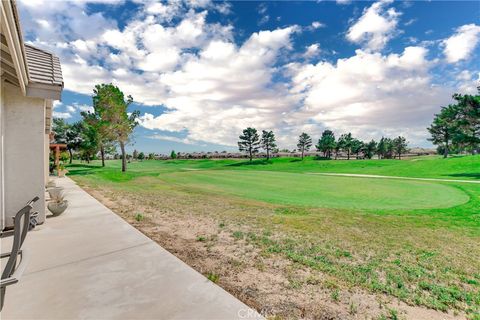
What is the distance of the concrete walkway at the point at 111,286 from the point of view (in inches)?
112

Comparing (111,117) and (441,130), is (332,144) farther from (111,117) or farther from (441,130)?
(111,117)

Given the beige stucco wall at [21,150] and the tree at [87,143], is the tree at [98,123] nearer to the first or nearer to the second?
the tree at [87,143]

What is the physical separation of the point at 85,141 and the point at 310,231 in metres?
50.4

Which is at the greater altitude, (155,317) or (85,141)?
(85,141)

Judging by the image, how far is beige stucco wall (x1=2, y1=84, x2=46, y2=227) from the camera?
5953mm

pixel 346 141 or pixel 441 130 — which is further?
pixel 346 141

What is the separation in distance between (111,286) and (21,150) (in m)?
5.25

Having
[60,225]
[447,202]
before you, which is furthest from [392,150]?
[60,225]

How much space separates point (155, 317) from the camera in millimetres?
2740

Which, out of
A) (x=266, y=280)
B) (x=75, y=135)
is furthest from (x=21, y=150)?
(x=75, y=135)

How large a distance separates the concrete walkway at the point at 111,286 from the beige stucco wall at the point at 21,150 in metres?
1.45

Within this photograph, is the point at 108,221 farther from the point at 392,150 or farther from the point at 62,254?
the point at 392,150

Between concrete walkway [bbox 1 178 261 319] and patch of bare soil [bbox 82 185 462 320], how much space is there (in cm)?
31

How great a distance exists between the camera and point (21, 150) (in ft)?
20.1
